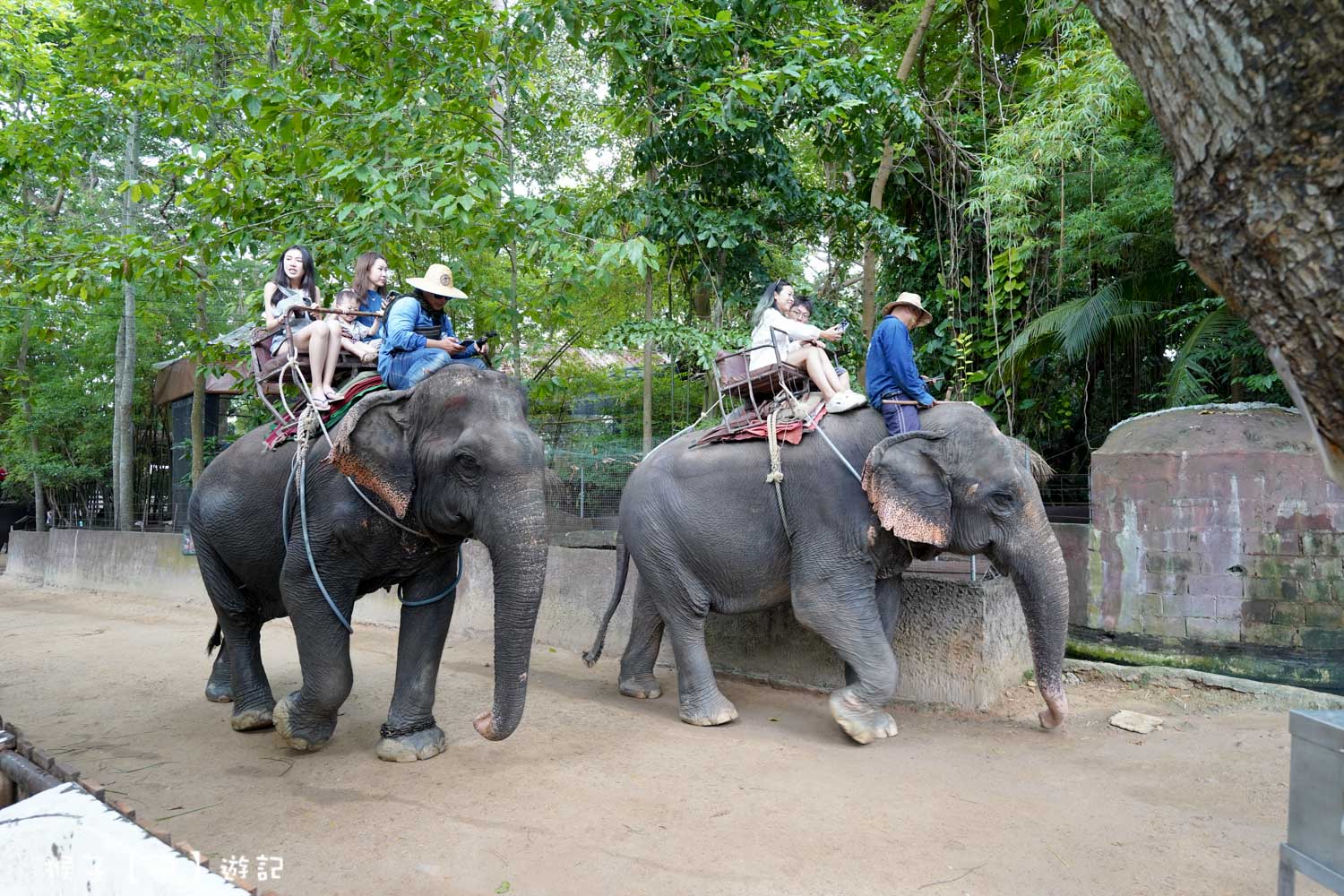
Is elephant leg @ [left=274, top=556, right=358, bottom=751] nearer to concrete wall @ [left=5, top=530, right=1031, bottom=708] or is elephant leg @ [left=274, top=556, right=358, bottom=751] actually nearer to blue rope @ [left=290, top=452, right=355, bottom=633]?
blue rope @ [left=290, top=452, right=355, bottom=633]

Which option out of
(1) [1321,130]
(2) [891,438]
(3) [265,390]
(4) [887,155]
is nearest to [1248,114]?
(1) [1321,130]

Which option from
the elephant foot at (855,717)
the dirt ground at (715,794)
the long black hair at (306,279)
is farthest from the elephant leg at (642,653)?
the long black hair at (306,279)

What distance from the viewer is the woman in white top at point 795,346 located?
595cm

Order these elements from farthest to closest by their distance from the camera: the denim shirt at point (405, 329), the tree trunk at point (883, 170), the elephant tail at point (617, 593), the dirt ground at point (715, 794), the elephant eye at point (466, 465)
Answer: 1. the tree trunk at point (883, 170)
2. the elephant tail at point (617, 593)
3. the denim shirt at point (405, 329)
4. the elephant eye at point (466, 465)
5. the dirt ground at point (715, 794)

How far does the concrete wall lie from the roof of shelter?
78.5 inches

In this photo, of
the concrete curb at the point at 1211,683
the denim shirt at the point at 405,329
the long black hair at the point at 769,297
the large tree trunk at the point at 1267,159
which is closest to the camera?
the large tree trunk at the point at 1267,159

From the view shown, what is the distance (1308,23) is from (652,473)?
5.00 metres

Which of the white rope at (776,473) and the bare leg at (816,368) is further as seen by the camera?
the bare leg at (816,368)

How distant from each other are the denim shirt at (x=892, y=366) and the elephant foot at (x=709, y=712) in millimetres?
2143

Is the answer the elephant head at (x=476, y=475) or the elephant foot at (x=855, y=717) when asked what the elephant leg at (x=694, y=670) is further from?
the elephant head at (x=476, y=475)

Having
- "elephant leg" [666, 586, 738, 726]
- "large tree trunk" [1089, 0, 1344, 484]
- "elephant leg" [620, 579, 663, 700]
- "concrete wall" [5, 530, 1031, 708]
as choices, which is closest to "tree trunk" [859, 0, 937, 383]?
"concrete wall" [5, 530, 1031, 708]

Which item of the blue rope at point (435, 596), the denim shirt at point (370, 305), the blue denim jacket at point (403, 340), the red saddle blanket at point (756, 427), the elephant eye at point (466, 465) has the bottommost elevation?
the blue rope at point (435, 596)

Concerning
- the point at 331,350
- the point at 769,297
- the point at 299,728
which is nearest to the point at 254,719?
the point at 299,728

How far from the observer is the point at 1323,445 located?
5.81ft
